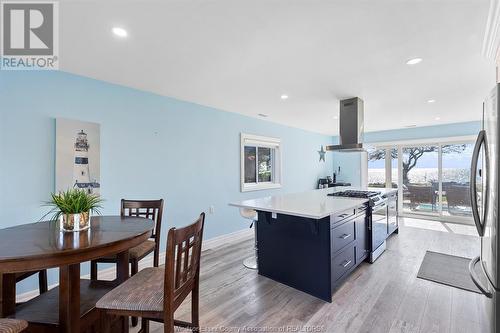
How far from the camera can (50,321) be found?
1.33 metres

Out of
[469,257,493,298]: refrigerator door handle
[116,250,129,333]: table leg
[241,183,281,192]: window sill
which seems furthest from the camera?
[241,183,281,192]: window sill

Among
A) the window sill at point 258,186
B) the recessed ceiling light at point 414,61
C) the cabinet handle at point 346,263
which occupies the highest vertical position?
the recessed ceiling light at point 414,61

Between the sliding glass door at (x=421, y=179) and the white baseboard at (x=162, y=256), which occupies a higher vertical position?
the sliding glass door at (x=421, y=179)

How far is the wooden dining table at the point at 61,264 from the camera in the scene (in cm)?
114

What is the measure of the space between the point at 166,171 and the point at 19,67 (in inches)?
71.5

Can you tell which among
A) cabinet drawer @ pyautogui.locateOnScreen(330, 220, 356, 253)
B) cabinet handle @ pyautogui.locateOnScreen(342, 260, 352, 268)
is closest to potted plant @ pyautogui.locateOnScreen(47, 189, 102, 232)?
cabinet drawer @ pyautogui.locateOnScreen(330, 220, 356, 253)

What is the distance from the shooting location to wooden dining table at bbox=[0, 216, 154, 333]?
1.14 meters

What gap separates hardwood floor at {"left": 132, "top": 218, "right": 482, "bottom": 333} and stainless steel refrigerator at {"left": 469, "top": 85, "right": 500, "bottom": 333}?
665mm

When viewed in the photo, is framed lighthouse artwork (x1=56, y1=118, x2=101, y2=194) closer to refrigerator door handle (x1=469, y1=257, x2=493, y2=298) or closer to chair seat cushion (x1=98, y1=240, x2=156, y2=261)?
chair seat cushion (x1=98, y1=240, x2=156, y2=261)

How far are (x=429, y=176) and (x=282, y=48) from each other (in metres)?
5.93

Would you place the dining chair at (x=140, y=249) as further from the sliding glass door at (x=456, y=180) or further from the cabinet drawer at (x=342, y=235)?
the sliding glass door at (x=456, y=180)

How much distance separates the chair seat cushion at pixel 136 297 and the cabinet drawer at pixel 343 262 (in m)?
1.69

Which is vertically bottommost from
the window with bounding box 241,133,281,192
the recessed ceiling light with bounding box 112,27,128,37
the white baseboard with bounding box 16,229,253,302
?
the white baseboard with bounding box 16,229,253,302

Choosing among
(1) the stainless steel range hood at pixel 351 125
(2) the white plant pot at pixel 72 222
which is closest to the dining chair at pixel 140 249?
(2) the white plant pot at pixel 72 222
